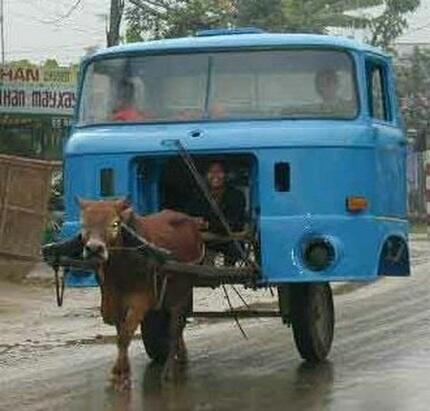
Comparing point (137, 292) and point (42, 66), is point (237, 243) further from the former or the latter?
point (42, 66)

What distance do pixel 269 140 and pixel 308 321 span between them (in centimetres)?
182

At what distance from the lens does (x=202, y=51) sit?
389 inches

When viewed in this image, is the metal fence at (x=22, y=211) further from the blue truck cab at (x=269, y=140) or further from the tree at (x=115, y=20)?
the blue truck cab at (x=269, y=140)

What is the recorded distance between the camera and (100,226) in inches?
313

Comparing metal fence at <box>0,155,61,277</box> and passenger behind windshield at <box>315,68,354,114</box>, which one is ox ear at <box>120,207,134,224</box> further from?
metal fence at <box>0,155,61,277</box>

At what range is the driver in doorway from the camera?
953cm

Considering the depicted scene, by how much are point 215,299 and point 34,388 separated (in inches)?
278

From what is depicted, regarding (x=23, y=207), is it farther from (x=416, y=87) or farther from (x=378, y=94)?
(x=416, y=87)

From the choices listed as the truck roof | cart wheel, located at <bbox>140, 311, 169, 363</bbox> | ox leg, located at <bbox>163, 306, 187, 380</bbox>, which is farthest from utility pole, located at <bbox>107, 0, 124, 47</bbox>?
ox leg, located at <bbox>163, 306, 187, 380</bbox>

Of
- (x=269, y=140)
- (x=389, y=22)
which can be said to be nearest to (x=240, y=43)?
(x=269, y=140)

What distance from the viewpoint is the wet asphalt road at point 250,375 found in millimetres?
8359

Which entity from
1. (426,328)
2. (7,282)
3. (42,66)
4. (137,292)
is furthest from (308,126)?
(42,66)

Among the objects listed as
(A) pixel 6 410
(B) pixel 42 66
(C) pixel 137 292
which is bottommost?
(A) pixel 6 410

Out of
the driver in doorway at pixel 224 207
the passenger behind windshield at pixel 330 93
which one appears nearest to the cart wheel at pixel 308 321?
the driver in doorway at pixel 224 207
